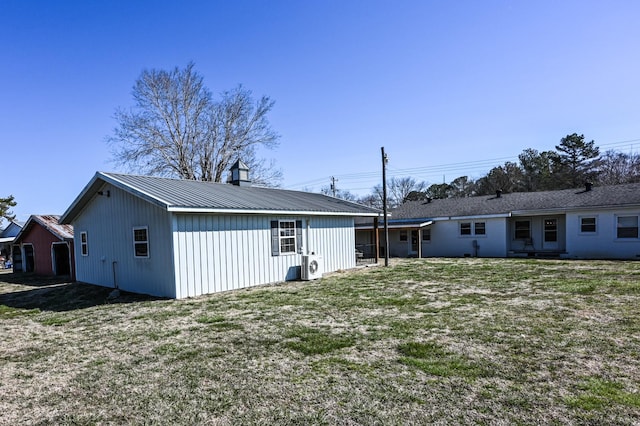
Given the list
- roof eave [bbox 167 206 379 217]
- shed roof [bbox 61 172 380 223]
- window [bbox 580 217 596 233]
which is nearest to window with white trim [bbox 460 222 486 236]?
window [bbox 580 217 596 233]

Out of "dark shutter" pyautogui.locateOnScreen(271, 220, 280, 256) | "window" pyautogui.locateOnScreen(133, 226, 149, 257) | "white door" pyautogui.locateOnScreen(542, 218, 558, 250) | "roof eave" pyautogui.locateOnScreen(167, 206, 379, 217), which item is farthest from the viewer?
"white door" pyautogui.locateOnScreen(542, 218, 558, 250)

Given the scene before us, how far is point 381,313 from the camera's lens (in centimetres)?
723

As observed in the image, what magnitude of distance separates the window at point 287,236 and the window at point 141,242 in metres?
4.04

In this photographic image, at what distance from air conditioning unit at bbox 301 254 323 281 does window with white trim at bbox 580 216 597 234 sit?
1406 centimetres

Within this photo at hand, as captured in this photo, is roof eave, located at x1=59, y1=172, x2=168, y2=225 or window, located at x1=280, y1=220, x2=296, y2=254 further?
window, located at x1=280, y1=220, x2=296, y2=254

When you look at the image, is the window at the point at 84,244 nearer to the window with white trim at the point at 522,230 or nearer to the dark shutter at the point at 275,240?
the dark shutter at the point at 275,240

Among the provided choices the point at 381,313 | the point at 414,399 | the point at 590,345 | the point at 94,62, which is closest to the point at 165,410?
the point at 414,399

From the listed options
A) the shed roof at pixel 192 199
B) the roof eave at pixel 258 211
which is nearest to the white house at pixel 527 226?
the roof eave at pixel 258 211

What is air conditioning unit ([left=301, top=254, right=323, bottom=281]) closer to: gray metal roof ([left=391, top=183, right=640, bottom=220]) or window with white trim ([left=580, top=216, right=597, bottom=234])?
gray metal roof ([left=391, top=183, right=640, bottom=220])

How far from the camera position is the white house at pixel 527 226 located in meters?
17.7

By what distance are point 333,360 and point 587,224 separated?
62.2ft

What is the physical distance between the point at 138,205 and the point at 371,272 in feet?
→ 26.9

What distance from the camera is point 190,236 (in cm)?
988

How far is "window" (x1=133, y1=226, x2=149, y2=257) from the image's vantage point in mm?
10516
